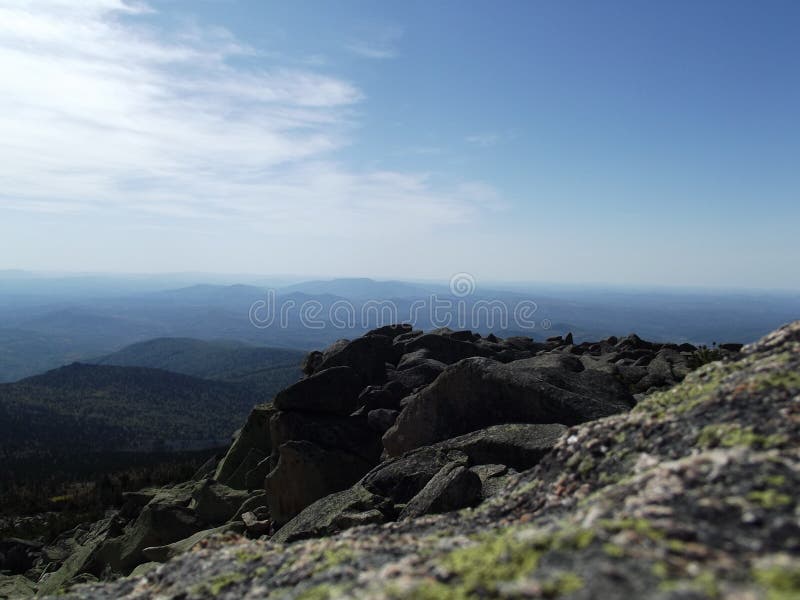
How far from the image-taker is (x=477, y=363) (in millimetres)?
24000

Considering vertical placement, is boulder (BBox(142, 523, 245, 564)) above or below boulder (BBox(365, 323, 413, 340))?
below

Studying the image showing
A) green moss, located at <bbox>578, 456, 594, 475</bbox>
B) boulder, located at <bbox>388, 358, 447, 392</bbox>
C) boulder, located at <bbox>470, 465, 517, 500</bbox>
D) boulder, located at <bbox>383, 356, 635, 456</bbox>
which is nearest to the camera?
green moss, located at <bbox>578, 456, 594, 475</bbox>

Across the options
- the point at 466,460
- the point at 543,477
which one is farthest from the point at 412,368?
the point at 543,477

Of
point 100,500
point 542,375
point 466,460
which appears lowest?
point 100,500

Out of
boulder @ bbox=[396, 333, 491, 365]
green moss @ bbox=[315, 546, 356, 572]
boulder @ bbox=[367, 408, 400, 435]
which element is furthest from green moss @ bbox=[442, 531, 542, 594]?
boulder @ bbox=[396, 333, 491, 365]

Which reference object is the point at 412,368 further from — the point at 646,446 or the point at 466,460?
the point at 646,446

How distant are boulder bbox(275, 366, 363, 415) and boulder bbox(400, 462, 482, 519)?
632 inches

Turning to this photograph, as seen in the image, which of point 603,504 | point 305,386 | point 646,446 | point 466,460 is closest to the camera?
point 603,504

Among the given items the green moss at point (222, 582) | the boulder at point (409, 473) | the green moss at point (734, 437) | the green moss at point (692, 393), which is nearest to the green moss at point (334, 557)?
the green moss at point (222, 582)

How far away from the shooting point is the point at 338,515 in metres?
17.2

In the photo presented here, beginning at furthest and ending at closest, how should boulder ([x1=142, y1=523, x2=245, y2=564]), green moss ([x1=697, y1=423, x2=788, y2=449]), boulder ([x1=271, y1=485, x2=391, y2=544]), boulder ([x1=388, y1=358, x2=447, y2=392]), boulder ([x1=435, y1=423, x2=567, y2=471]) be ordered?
boulder ([x1=388, y1=358, x2=447, y2=392]) → boulder ([x1=142, y1=523, x2=245, y2=564]) → boulder ([x1=435, y1=423, x2=567, y2=471]) → boulder ([x1=271, y1=485, x2=391, y2=544]) → green moss ([x1=697, y1=423, x2=788, y2=449])

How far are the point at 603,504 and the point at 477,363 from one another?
16.1m

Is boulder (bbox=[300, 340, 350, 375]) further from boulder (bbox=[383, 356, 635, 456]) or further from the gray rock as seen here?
boulder (bbox=[383, 356, 635, 456])

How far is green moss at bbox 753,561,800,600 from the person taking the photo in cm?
482
